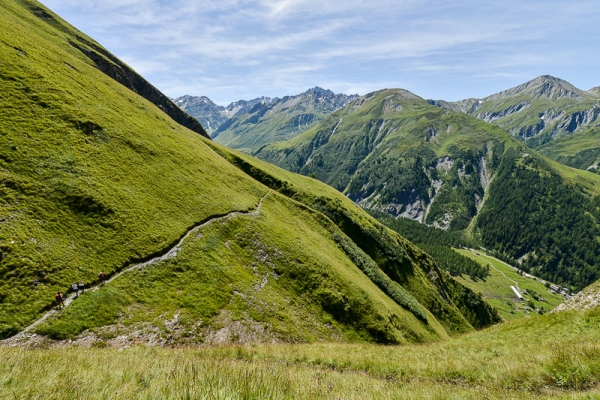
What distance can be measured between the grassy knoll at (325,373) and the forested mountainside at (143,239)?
1528 centimetres

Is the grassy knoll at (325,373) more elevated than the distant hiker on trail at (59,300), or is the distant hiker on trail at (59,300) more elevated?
the grassy knoll at (325,373)

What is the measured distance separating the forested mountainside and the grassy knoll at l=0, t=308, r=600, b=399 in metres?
15.3

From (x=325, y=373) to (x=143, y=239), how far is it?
31706 mm

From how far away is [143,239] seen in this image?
118 ft

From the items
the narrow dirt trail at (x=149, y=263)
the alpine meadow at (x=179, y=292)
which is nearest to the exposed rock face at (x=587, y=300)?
the alpine meadow at (x=179, y=292)

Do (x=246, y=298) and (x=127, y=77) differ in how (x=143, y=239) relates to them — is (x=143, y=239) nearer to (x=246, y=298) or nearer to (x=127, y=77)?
(x=246, y=298)

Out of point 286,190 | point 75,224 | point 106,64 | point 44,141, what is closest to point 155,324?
point 75,224

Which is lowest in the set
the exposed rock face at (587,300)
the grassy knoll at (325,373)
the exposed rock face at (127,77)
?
the grassy knoll at (325,373)

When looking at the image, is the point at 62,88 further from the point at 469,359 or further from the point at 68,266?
the point at 469,359

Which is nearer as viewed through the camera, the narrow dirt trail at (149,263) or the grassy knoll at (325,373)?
the grassy knoll at (325,373)

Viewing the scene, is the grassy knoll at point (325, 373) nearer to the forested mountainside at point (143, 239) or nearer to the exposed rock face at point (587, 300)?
the exposed rock face at point (587, 300)

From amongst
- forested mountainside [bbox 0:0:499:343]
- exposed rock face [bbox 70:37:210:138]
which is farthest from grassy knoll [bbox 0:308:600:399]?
exposed rock face [bbox 70:37:210:138]

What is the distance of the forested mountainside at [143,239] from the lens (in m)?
27.1

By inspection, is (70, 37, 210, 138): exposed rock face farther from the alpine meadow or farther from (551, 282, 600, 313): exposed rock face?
(551, 282, 600, 313): exposed rock face
